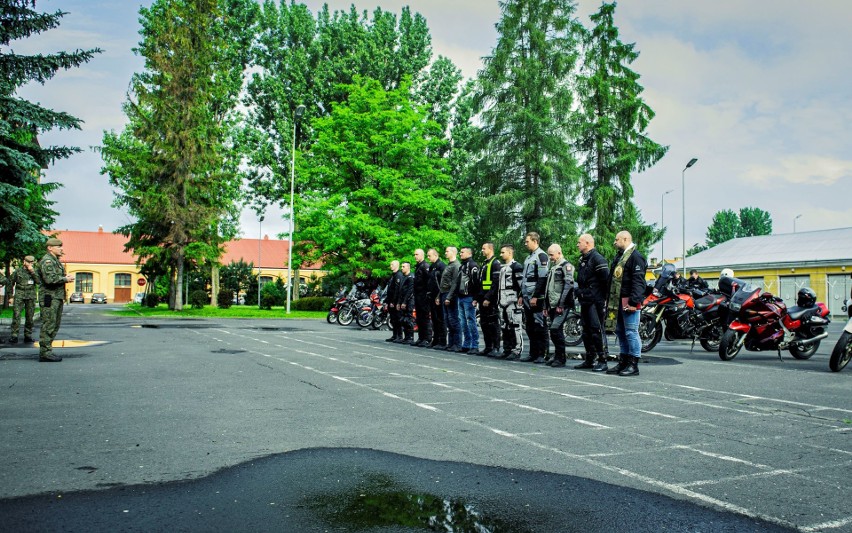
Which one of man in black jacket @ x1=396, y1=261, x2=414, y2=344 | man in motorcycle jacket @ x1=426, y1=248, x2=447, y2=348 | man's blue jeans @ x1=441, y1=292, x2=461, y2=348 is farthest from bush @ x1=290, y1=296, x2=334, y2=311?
man's blue jeans @ x1=441, y1=292, x2=461, y2=348

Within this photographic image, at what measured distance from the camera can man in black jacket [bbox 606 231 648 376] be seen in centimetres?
965

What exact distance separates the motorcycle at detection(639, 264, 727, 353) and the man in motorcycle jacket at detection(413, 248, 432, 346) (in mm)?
4537

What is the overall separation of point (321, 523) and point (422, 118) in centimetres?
3502

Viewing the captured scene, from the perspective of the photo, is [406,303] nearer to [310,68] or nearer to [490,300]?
[490,300]

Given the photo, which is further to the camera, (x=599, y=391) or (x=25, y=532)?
(x=599, y=391)

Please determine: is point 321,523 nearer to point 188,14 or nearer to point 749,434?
point 749,434

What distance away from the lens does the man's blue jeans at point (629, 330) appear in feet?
32.0

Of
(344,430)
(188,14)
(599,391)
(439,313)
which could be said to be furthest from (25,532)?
(188,14)

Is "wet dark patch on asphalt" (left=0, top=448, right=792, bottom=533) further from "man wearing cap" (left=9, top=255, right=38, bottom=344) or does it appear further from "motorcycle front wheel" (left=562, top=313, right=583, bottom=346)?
"man wearing cap" (left=9, top=255, right=38, bottom=344)

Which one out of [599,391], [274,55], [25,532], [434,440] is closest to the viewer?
[25,532]

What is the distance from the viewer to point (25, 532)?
3217 millimetres

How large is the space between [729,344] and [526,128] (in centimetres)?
2466

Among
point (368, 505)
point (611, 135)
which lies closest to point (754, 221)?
point (611, 135)

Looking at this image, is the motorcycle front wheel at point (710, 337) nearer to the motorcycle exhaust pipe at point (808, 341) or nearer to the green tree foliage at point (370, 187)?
the motorcycle exhaust pipe at point (808, 341)
